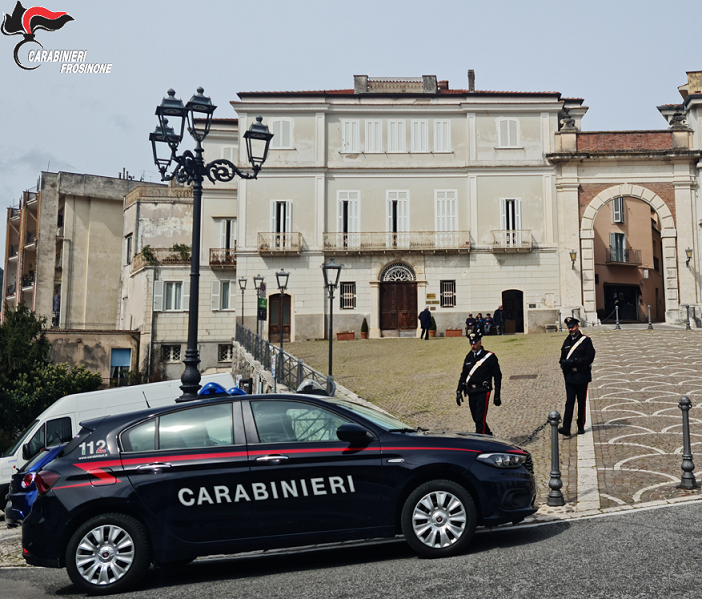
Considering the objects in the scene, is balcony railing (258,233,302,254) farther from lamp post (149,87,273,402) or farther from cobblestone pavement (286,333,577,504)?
lamp post (149,87,273,402)

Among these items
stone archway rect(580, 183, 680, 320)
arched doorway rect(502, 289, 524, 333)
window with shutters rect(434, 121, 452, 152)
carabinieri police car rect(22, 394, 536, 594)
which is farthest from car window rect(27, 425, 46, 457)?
stone archway rect(580, 183, 680, 320)

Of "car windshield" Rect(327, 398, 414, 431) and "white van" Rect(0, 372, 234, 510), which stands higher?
"car windshield" Rect(327, 398, 414, 431)

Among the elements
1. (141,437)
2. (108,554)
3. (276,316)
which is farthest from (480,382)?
(276,316)

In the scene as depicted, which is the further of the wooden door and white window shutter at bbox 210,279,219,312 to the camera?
white window shutter at bbox 210,279,219,312

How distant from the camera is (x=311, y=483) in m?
5.49

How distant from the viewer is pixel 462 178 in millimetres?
36625

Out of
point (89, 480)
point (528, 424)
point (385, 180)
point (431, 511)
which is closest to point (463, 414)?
point (528, 424)

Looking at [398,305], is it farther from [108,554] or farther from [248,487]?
[108,554]

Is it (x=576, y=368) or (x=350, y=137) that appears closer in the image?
(x=576, y=368)

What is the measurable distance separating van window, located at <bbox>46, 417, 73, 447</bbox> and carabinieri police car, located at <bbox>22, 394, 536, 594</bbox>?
989 cm

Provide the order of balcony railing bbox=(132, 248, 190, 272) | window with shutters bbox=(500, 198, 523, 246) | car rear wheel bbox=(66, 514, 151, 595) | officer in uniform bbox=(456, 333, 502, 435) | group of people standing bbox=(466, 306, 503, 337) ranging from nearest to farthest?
1. car rear wheel bbox=(66, 514, 151, 595)
2. officer in uniform bbox=(456, 333, 502, 435)
3. group of people standing bbox=(466, 306, 503, 337)
4. window with shutters bbox=(500, 198, 523, 246)
5. balcony railing bbox=(132, 248, 190, 272)

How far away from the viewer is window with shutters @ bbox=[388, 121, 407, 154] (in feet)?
121

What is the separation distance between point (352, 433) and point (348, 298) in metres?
30.7

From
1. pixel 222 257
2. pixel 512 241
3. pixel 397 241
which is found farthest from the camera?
pixel 222 257
